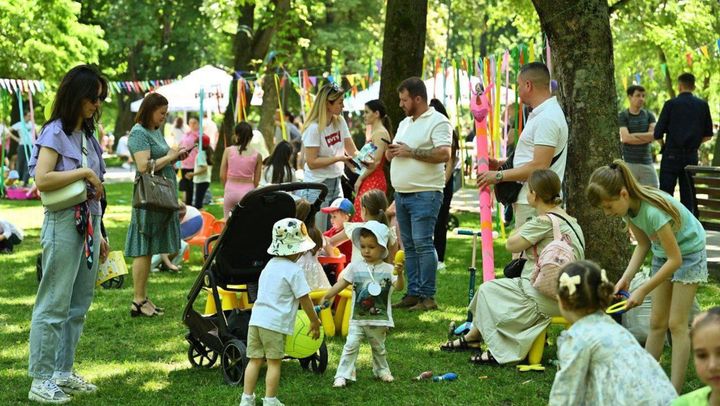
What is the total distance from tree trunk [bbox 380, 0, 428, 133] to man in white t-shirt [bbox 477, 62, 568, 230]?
4.47 metres

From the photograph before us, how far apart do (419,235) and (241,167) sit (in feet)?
12.2

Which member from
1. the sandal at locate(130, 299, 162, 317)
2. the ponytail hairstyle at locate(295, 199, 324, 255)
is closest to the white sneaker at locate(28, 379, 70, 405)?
the ponytail hairstyle at locate(295, 199, 324, 255)

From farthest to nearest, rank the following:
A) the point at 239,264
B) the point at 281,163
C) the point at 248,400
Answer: the point at 281,163 < the point at 239,264 < the point at 248,400

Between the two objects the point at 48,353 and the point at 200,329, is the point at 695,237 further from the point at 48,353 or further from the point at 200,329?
the point at 48,353

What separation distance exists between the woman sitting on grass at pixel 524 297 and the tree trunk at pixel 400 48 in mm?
4909

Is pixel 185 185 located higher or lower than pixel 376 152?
lower

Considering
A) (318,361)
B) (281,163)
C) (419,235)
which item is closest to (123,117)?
(281,163)

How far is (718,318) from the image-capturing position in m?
3.69

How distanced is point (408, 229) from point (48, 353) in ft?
12.7

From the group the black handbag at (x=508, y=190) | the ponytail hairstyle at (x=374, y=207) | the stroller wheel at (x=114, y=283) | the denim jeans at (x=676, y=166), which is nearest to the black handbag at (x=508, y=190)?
the black handbag at (x=508, y=190)

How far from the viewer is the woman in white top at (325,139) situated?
1032cm

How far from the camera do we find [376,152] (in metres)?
10.2

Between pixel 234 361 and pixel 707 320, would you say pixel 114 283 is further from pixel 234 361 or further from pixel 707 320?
pixel 707 320

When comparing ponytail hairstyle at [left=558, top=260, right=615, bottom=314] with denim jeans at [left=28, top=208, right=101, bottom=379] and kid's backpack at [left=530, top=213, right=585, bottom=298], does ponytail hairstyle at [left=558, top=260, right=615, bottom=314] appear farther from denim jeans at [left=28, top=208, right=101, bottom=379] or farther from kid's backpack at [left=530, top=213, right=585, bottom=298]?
denim jeans at [left=28, top=208, right=101, bottom=379]
